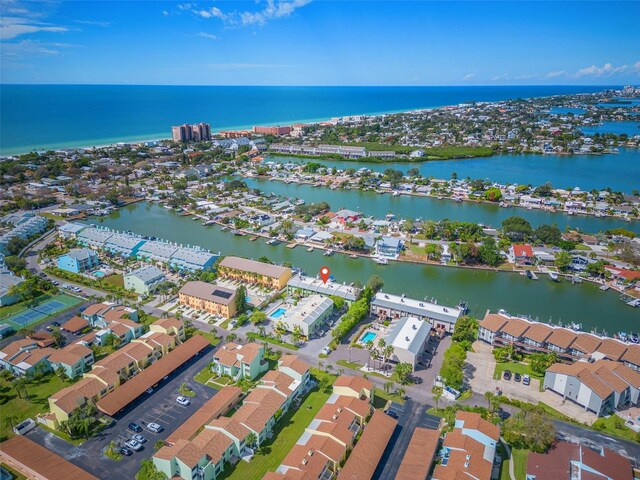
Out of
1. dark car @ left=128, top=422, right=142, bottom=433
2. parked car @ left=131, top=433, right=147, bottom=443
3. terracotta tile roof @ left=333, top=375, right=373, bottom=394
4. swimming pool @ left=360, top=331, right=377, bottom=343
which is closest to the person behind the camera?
parked car @ left=131, top=433, right=147, bottom=443

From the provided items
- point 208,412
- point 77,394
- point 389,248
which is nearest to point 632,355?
point 389,248

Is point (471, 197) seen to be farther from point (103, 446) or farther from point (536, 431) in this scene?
point (103, 446)

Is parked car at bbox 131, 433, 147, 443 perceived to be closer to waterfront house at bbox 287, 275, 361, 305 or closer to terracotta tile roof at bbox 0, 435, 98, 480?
terracotta tile roof at bbox 0, 435, 98, 480

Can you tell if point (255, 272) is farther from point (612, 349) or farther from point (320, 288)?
point (612, 349)

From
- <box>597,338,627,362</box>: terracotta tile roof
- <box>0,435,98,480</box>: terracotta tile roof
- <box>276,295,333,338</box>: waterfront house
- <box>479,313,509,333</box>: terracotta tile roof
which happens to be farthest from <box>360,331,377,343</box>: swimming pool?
<box>0,435,98,480</box>: terracotta tile roof


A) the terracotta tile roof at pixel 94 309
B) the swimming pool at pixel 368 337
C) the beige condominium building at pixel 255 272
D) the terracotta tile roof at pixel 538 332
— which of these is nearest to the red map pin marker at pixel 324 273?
the beige condominium building at pixel 255 272

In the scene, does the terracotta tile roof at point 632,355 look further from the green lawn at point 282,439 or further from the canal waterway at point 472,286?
the green lawn at point 282,439
